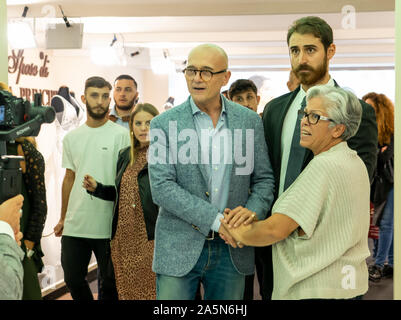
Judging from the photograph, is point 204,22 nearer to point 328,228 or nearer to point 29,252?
point 29,252

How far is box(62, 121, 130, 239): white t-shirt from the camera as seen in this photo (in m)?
3.18

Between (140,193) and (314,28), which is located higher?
(314,28)

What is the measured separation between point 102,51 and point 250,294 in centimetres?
377

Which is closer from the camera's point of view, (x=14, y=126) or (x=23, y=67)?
(x=14, y=126)

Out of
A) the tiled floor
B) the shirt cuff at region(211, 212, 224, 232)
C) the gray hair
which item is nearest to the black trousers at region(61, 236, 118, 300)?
the tiled floor

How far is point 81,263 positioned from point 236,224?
171 cm

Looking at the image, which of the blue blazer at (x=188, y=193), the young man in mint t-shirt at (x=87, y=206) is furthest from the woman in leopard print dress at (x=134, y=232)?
the blue blazer at (x=188, y=193)

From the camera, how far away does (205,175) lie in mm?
1891

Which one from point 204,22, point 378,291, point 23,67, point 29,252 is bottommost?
point 378,291

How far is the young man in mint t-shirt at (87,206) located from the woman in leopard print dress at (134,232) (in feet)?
0.88

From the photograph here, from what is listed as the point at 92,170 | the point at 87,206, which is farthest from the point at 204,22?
the point at 87,206

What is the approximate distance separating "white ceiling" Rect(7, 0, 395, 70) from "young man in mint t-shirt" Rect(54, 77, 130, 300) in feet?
6.63

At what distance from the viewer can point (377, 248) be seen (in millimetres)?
5055

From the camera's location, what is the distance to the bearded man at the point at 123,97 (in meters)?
3.52
